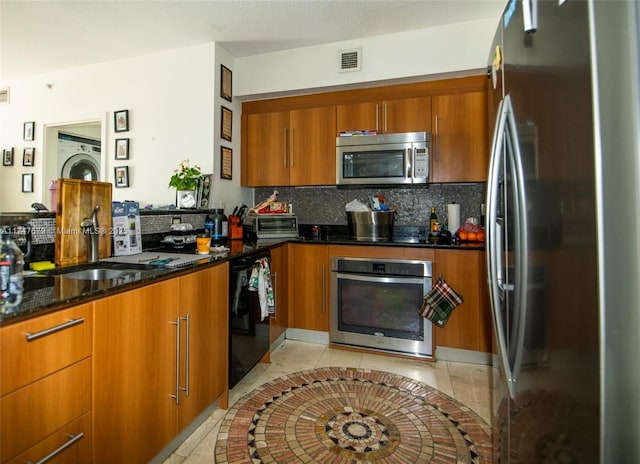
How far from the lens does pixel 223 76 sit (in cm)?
297

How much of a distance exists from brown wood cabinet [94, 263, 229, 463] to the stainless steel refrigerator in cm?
127

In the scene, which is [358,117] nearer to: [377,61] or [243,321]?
[377,61]

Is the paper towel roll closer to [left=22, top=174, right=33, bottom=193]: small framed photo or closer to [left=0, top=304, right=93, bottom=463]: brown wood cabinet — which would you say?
[left=0, top=304, right=93, bottom=463]: brown wood cabinet

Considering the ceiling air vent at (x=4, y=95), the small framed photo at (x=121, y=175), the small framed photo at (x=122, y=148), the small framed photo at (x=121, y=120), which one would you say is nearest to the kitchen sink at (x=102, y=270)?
the small framed photo at (x=121, y=175)

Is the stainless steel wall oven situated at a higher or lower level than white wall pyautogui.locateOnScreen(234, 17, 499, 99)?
lower

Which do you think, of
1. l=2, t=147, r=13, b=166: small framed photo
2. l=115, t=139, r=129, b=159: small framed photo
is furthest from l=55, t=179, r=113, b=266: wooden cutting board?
l=2, t=147, r=13, b=166: small framed photo

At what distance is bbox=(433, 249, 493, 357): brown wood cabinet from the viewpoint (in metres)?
2.32

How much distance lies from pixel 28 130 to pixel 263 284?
3646mm

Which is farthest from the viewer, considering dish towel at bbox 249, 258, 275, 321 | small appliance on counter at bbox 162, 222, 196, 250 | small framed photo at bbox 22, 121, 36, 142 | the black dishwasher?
small framed photo at bbox 22, 121, 36, 142

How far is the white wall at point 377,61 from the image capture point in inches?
99.5

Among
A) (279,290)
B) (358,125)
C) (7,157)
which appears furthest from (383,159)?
(7,157)

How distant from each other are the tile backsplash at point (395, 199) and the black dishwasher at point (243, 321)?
3.91 ft

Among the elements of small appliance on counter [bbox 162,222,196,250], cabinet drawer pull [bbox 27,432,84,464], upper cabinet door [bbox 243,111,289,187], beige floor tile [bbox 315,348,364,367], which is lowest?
beige floor tile [bbox 315,348,364,367]

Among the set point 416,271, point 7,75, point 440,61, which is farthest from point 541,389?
point 7,75
